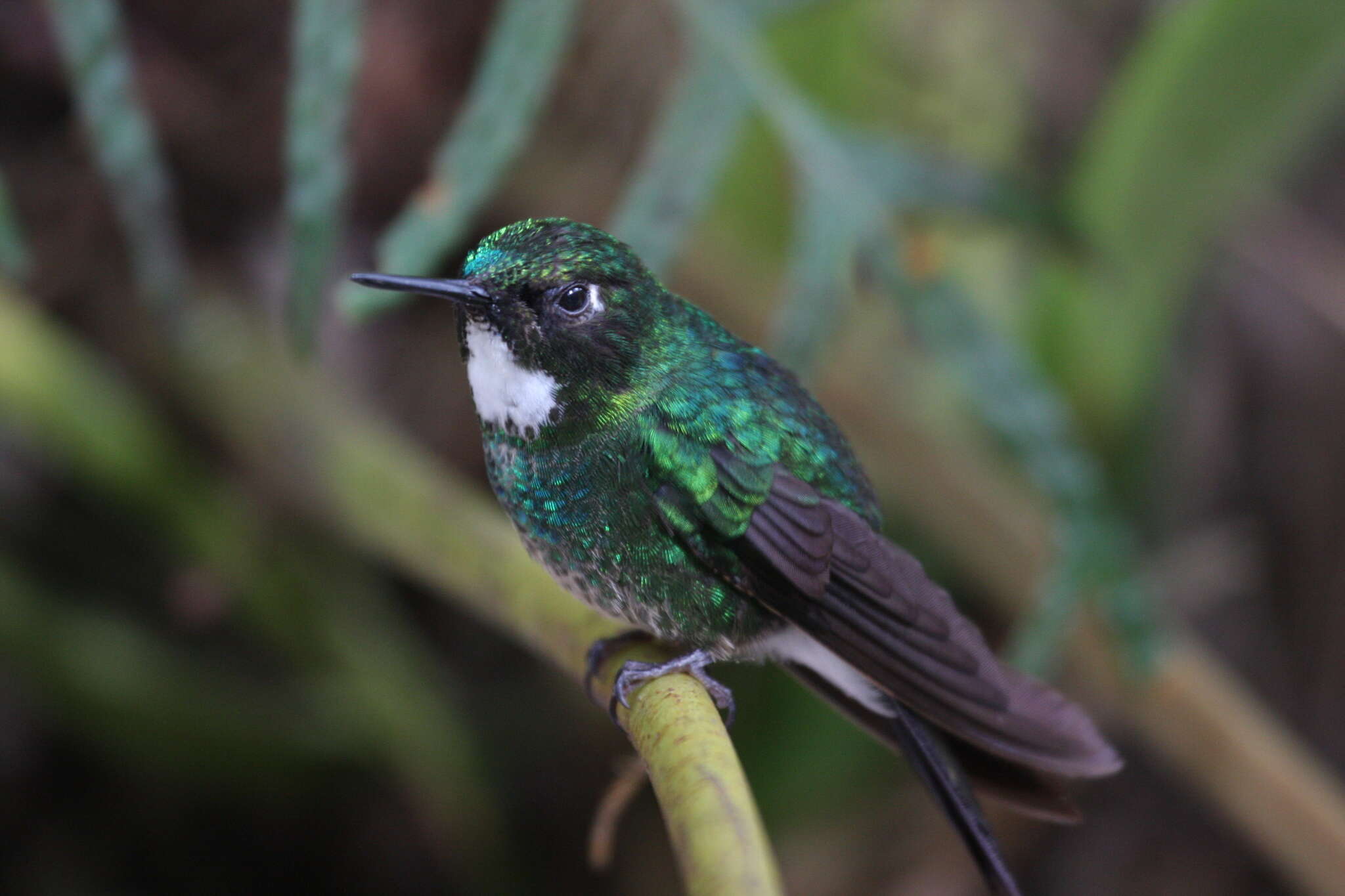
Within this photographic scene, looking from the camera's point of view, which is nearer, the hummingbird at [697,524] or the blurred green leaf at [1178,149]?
the hummingbird at [697,524]

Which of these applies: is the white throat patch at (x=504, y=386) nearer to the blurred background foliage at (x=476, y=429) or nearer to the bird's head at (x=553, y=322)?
the bird's head at (x=553, y=322)

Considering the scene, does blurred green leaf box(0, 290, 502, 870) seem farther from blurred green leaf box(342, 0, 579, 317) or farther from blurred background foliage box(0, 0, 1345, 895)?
blurred green leaf box(342, 0, 579, 317)

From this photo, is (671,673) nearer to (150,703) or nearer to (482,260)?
(482,260)

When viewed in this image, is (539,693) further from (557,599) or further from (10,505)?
(557,599)

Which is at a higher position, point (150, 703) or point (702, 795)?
point (150, 703)

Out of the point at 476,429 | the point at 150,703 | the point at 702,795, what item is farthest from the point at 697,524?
the point at 476,429

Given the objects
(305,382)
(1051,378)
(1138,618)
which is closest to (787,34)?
(1051,378)

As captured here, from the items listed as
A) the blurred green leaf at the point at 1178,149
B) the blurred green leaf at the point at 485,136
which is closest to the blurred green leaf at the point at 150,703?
the blurred green leaf at the point at 485,136
